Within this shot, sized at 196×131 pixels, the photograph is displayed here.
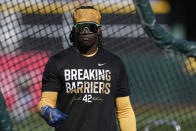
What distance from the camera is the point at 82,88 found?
10.9ft

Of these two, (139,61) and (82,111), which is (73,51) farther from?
(139,61)

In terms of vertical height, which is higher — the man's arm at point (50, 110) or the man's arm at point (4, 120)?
the man's arm at point (4, 120)

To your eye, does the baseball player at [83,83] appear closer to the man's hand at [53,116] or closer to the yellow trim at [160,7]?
the man's hand at [53,116]

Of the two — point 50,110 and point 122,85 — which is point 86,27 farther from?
point 50,110

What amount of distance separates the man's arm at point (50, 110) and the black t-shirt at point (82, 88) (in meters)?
0.04

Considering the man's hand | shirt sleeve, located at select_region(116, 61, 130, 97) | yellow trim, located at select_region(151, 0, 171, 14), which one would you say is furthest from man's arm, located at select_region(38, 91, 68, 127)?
yellow trim, located at select_region(151, 0, 171, 14)

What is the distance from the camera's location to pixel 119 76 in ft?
11.3

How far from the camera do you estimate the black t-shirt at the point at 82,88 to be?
3314 millimetres

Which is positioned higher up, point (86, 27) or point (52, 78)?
point (86, 27)

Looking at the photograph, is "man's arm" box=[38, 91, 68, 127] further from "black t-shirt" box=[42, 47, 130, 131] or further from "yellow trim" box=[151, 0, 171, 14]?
"yellow trim" box=[151, 0, 171, 14]

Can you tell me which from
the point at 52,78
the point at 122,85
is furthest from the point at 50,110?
the point at 122,85

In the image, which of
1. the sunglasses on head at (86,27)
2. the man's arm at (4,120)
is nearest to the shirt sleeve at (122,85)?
the sunglasses on head at (86,27)

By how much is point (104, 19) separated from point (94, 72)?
1.87 m

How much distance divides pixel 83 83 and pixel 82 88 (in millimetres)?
36
